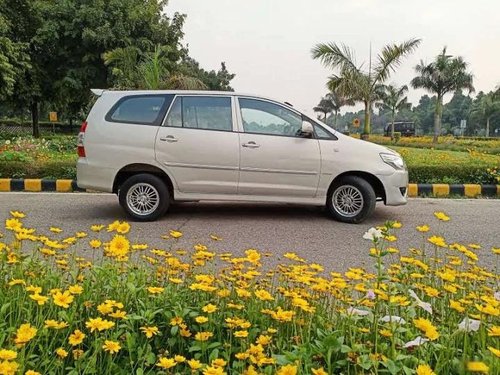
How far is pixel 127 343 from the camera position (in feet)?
5.82

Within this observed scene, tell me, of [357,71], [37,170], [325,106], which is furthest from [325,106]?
[37,170]

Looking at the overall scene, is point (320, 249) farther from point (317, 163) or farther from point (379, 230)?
point (379, 230)

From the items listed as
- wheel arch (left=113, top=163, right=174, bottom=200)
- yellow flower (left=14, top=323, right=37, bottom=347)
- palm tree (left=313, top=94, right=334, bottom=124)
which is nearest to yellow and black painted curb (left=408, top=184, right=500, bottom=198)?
wheel arch (left=113, top=163, right=174, bottom=200)

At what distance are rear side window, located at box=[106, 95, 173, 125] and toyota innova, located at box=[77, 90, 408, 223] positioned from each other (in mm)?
12

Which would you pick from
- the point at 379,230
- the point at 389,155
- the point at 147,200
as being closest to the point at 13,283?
the point at 379,230

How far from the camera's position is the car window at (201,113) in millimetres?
5949

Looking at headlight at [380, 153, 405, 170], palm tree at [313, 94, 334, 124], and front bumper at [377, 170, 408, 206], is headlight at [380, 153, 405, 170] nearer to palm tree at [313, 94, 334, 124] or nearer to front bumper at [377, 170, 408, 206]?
front bumper at [377, 170, 408, 206]

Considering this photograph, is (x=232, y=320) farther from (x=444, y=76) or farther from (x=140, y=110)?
(x=444, y=76)

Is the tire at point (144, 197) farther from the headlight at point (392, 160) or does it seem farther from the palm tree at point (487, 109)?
the palm tree at point (487, 109)

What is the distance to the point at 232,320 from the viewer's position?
178 cm

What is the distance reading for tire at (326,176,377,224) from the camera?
19.5 ft

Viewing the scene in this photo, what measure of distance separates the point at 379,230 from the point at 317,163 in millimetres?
3904

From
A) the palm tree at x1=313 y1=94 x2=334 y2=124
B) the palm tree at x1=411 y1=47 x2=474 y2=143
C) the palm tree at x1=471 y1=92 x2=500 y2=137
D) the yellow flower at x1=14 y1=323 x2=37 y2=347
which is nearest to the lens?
the yellow flower at x1=14 y1=323 x2=37 y2=347

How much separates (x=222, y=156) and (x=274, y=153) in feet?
2.07
